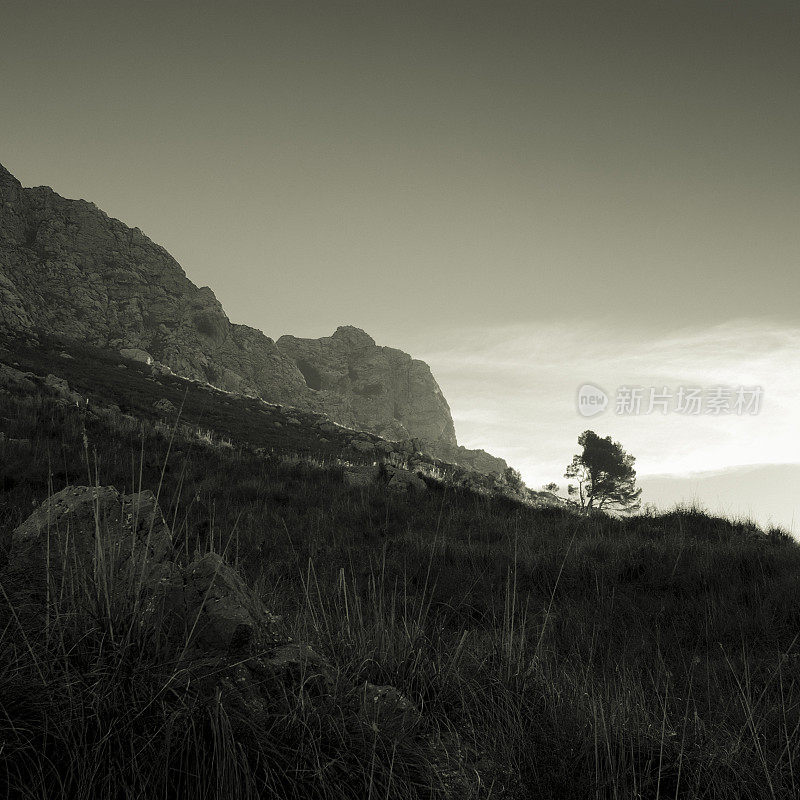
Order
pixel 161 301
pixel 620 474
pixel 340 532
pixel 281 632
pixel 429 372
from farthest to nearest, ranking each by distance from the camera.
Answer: pixel 429 372 < pixel 161 301 < pixel 620 474 < pixel 340 532 < pixel 281 632

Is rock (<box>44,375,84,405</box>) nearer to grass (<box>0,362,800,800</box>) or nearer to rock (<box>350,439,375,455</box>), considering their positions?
grass (<box>0,362,800,800</box>)

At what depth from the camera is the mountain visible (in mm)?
74875

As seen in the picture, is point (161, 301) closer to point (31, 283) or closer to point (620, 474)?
point (31, 283)

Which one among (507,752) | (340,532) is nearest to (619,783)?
(507,752)

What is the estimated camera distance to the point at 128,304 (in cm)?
8488

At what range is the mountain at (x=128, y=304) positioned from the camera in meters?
74.9

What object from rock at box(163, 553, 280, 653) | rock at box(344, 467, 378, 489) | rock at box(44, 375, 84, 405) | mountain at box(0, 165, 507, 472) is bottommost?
rock at box(163, 553, 280, 653)

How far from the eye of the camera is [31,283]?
75.4 metres

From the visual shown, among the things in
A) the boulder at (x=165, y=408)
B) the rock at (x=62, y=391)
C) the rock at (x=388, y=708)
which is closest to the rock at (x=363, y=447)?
the boulder at (x=165, y=408)


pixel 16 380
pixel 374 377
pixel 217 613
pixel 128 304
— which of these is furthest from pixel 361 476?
pixel 374 377

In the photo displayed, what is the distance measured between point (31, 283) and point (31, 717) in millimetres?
94073

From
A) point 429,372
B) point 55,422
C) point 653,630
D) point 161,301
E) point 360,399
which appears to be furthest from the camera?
point 429,372

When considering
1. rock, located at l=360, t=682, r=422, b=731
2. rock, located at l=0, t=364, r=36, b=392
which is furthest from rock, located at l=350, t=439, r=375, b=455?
rock, located at l=360, t=682, r=422, b=731

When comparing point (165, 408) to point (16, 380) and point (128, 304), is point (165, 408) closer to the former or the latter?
point (16, 380)
